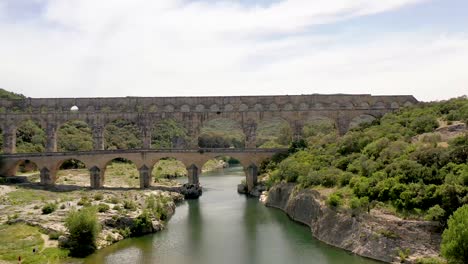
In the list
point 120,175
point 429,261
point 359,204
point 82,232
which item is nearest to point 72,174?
point 120,175

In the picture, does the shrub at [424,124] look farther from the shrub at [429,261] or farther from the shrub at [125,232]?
the shrub at [125,232]

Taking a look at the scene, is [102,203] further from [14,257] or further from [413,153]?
[413,153]

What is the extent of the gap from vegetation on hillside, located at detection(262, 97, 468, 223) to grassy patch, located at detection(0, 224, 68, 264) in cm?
Result: 1709

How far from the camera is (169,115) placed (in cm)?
5650

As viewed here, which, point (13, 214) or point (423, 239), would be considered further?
point (13, 214)

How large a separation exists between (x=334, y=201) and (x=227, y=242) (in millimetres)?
7462

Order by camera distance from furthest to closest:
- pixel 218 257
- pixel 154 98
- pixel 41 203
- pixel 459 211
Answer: pixel 154 98
pixel 41 203
pixel 218 257
pixel 459 211

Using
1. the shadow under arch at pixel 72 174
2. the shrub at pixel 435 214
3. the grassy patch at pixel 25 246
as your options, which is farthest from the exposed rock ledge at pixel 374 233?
the shadow under arch at pixel 72 174

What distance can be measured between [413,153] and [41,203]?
2722 cm

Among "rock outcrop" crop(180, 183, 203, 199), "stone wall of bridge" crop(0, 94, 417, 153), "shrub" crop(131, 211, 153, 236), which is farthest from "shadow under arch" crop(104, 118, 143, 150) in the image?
"shrub" crop(131, 211, 153, 236)

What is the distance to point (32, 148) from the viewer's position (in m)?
64.3

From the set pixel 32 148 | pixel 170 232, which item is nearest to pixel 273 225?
pixel 170 232

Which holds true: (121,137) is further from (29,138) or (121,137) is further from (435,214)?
(435,214)

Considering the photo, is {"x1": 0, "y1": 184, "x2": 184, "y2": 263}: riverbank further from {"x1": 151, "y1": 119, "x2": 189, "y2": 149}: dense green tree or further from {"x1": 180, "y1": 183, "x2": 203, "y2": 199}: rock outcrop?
{"x1": 151, "y1": 119, "x2": 189, "y2": 149}: dense green tree
